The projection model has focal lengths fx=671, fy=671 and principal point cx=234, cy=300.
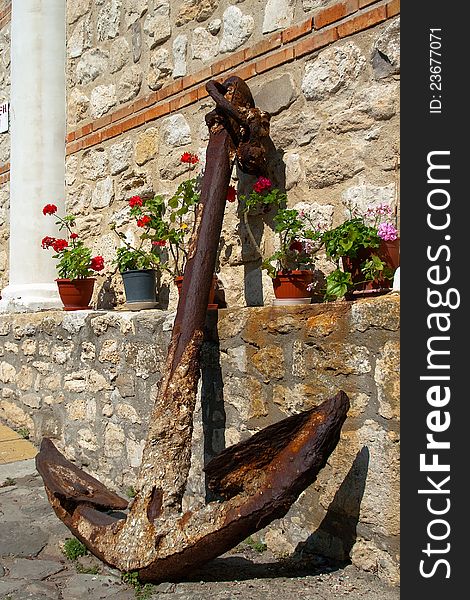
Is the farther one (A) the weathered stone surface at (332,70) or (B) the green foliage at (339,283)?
(A) the weathered stone surface at (332,70)

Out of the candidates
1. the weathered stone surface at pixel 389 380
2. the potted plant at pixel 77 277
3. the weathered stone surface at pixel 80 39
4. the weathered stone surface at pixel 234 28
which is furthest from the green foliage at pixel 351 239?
the weathered stone surface at pixel 80 39

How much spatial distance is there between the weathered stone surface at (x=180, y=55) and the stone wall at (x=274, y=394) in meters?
1.70

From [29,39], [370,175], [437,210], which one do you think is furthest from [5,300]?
[437,210]

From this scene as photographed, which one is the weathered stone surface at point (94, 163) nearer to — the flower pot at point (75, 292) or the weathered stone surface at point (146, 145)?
the weathered stone surface at point (146, 145)

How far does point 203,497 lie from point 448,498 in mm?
1463

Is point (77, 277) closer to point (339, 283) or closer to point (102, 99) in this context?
point (102, 99)

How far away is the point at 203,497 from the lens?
3264mm

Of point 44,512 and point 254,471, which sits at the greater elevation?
point 254,471

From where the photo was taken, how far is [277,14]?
374 cm

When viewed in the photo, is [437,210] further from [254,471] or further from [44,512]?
[44,512]

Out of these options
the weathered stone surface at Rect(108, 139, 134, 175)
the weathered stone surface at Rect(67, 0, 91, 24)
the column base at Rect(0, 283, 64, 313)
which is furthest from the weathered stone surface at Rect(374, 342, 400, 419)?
the weathered stone surface at Rect(67, 0, 91, 24)

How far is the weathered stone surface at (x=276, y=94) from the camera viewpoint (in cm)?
364

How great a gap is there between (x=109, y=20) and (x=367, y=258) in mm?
3294

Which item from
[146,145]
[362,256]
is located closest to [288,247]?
[362,256]
